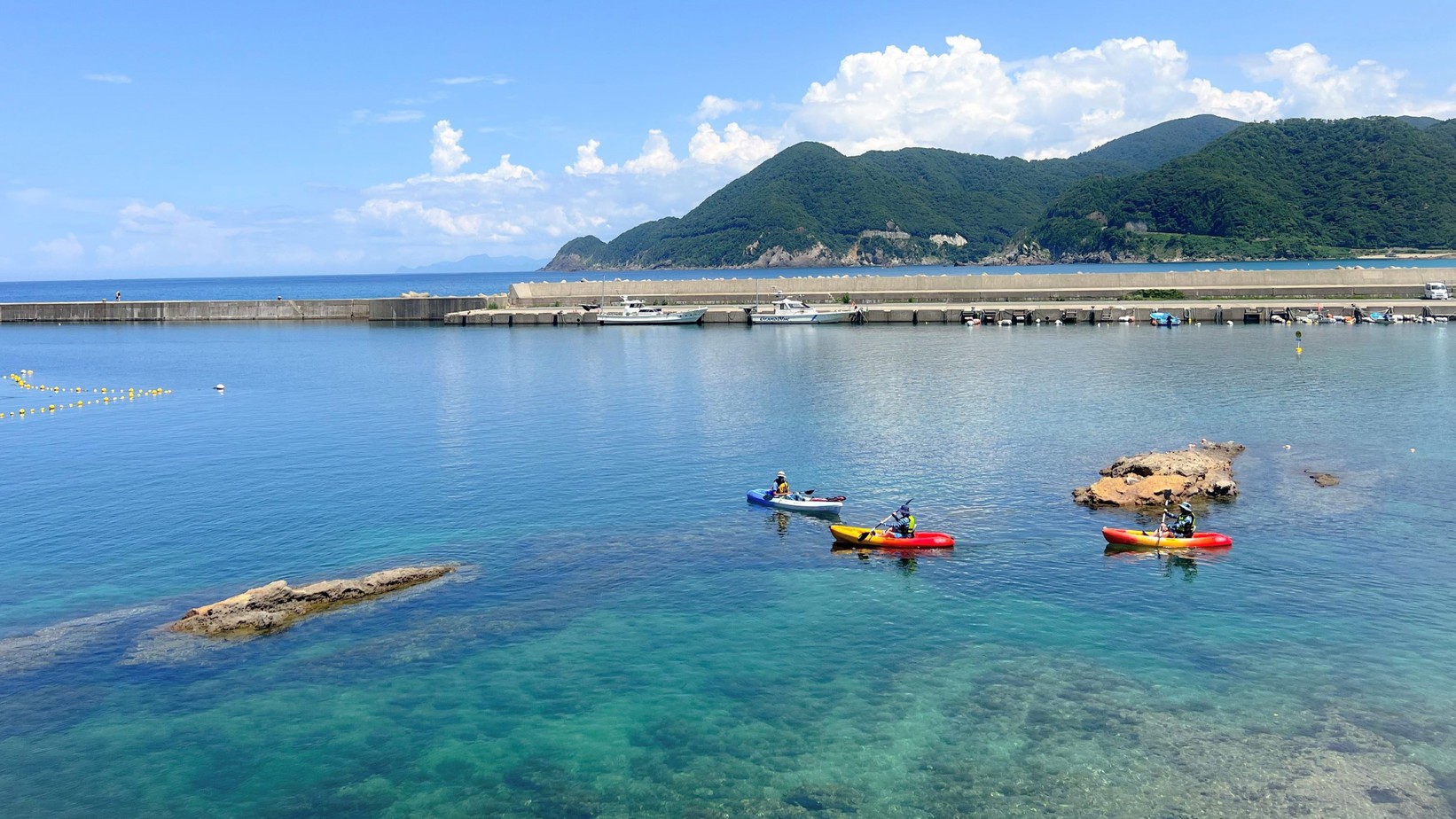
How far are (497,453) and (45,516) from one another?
18.6 m

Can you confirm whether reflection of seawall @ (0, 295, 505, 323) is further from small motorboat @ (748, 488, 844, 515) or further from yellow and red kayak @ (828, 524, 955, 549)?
yellow and red kayak @ (828, 524, 955, 549)

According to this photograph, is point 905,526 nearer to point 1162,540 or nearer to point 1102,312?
point 1162,540

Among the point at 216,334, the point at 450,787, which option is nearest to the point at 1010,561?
the point at 450,787

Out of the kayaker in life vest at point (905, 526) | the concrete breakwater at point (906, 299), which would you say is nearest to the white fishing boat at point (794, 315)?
the concrete breakwater at point (906, 299)

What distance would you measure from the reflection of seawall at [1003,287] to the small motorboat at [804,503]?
8991 centimetres

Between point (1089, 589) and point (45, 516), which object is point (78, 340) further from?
point (1089, 589)

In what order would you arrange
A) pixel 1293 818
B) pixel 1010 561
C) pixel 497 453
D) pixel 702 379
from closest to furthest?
pixel 1293 818, pixel 1010 561, pixel 497 453, pixel 702 379

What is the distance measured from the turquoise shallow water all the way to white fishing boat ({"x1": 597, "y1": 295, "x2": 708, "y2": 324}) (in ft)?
215

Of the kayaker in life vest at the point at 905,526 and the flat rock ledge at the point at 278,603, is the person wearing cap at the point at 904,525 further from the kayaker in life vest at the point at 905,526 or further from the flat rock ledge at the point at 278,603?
the flat rock ledge at the point at 278,603

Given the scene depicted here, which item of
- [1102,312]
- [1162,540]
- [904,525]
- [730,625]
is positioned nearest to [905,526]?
[904,525]

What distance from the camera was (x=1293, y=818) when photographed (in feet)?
56.5

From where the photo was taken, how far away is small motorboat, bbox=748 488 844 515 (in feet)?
121

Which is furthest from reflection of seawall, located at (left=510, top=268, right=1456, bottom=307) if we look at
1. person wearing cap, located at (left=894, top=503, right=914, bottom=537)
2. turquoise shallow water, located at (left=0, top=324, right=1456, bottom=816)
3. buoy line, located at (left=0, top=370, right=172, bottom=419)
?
person wearing cap, located at (left=894, top=503, right=914, bottom=537)

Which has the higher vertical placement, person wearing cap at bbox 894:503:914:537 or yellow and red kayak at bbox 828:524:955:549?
person wearing cap at bbox 894:503:914:537
